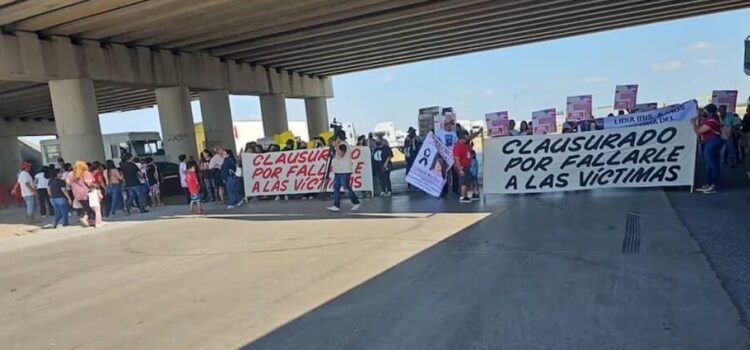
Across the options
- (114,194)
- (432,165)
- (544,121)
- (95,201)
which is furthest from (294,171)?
(544,121)

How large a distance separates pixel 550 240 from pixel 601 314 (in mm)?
3001

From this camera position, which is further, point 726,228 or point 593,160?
point 593,160

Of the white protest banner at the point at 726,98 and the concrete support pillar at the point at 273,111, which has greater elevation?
the concrete support pillar at the point at 273,111

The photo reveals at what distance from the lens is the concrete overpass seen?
1792cm

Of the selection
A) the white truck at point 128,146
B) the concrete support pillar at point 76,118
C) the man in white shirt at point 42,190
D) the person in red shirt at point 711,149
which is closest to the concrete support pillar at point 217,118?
the white truck at point 128,146

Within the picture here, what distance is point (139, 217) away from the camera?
578 inches

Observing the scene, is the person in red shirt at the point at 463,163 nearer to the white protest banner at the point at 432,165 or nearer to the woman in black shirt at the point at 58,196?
the white protest banner at the point at 432,165

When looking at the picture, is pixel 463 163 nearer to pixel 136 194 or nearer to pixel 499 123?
pixel 499 123

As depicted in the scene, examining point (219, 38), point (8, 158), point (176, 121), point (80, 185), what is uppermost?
point (219, 38)

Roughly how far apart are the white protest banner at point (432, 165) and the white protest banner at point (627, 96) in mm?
7067

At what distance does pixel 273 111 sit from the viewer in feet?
108

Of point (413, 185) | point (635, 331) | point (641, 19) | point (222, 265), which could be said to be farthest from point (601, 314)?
point (641, 19)

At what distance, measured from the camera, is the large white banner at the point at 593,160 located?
11.0 m

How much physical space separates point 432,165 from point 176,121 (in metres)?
15.7
